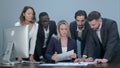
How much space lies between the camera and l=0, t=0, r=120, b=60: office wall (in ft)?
19.9

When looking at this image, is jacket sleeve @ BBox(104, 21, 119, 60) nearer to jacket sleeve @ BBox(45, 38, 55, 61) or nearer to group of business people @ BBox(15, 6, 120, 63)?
group of business people @ BBox(15, 6, 120, 63)

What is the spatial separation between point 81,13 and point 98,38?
0.75 metres

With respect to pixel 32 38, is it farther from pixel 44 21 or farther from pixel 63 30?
pixel 44 21

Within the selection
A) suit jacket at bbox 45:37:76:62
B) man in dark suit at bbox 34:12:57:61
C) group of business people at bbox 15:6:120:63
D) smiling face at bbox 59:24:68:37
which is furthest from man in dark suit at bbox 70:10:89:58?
man in dark suit at bbox 34:12:57:61

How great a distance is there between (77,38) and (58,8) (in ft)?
5.34

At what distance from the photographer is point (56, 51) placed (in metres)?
4.46

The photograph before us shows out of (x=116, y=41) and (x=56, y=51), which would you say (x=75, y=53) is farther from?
(x=116, y=41)

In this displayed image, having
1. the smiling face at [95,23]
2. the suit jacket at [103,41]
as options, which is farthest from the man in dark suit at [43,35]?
the smiling face at [95,23]

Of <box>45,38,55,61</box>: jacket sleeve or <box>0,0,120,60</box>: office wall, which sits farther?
<box>0,0,120,60</box>: office wall

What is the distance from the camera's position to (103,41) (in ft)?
13.7

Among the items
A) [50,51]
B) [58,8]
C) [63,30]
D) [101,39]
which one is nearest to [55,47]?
[50,51]

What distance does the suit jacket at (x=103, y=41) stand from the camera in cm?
411

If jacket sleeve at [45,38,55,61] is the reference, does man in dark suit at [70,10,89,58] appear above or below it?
above

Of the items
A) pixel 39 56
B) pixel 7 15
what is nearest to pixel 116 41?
pixel 39 56
